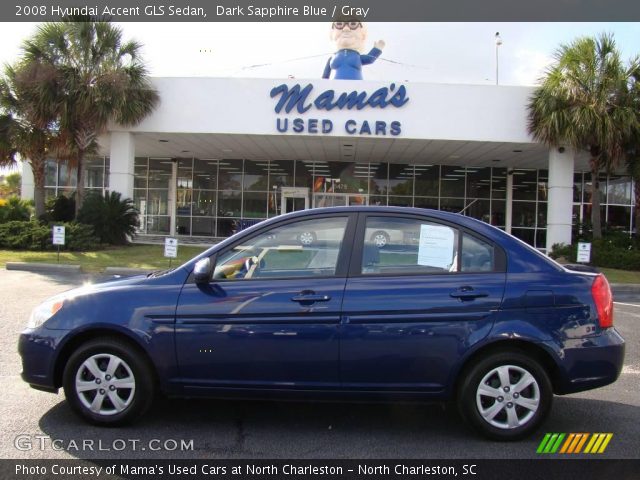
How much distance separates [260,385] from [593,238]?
18.4 metres

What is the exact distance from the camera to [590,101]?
56.1ft

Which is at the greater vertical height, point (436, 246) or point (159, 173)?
point (159, 173)

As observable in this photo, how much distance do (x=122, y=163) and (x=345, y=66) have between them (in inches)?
350

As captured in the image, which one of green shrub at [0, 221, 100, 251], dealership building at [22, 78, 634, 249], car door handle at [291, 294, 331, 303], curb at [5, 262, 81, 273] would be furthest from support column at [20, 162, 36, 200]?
car door handle at [291, 294, 331, 303]

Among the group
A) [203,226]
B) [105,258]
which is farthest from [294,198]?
[105,258]

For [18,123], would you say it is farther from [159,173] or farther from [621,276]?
[621,276]

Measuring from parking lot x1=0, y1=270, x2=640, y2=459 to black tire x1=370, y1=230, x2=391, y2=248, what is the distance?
Result: 1.39 meters

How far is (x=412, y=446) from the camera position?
378 centimetres

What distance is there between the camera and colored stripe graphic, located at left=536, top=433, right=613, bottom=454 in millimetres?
3783

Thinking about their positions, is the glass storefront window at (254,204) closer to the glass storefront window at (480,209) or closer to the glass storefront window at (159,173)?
the glass storefront window at (159,173)

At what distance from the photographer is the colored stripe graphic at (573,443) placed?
12.4 ft

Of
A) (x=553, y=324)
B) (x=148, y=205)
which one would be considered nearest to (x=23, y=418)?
(x=553, y=324)

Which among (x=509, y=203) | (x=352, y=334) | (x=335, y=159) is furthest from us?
(x=509, y=203)

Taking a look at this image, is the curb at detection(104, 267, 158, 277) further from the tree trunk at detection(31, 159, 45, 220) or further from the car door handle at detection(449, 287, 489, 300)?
the car door handle at detection(449, 287, 489, 300)
